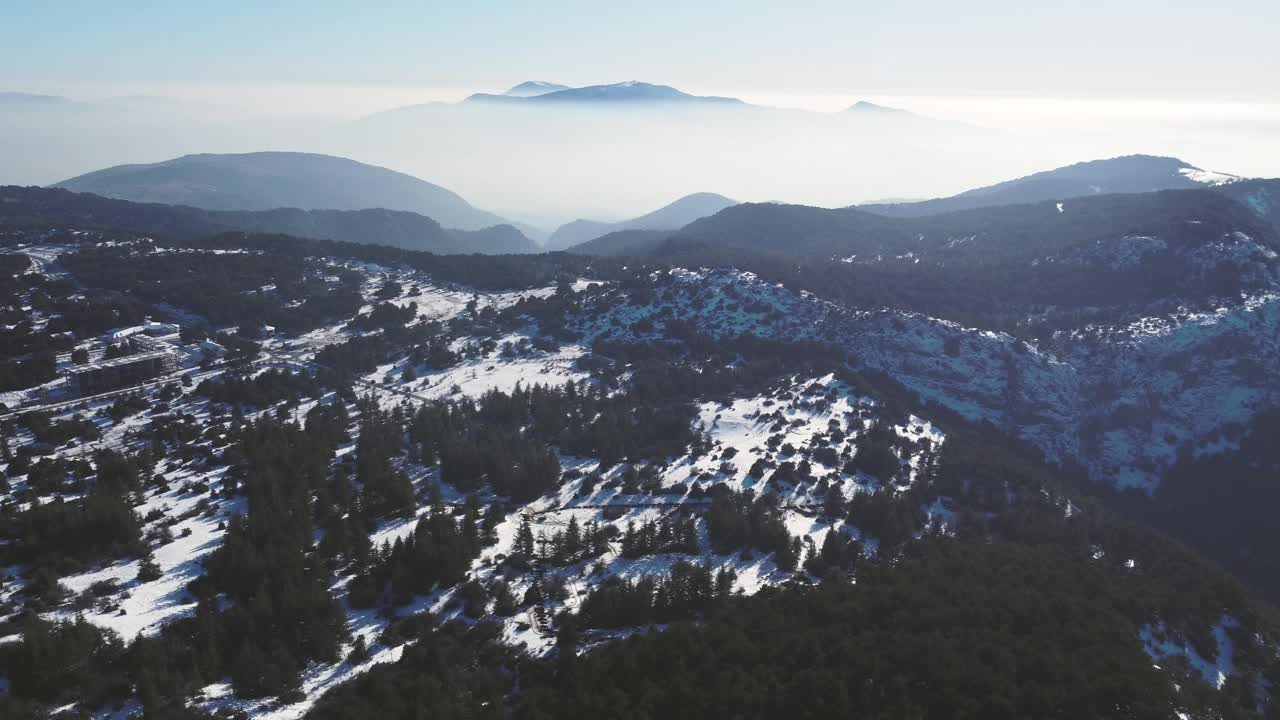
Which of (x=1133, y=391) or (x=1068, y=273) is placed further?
(x=1068, y=273)

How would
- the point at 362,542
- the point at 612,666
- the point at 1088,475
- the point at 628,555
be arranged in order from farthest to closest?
1. the point at 1088,475
2. the point at 628,555
3. the point at 362,542
4. the point at 612,666

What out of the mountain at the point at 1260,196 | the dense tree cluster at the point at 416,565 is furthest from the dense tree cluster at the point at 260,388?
the mountain at the point at 1260,196

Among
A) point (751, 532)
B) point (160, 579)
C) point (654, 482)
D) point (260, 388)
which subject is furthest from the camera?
point (260, 388)

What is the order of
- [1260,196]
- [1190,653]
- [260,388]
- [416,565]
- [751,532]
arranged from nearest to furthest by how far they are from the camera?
1. [416,565]
2. [1190,653]
3. [751,532]
4. [260,388]
5. [1260,196]

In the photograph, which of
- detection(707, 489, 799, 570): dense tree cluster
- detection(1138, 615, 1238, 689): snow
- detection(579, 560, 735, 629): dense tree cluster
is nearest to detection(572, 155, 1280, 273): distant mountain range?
detection(707, 489, 799, 570): dense tree cluster

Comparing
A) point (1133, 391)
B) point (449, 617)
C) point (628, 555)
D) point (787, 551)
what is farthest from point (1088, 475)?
point (449, 617)

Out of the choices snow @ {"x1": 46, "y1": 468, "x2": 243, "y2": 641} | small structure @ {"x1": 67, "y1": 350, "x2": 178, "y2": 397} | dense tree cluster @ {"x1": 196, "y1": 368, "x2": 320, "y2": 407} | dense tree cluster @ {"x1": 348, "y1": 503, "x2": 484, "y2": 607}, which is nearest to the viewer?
snow @ {"x1": 46, "y1": 468, "x2": 243, "y2": 641}

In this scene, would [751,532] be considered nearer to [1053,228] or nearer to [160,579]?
[160,579]

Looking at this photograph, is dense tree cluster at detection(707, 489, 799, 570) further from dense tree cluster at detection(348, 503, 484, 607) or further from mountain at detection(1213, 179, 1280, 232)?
mountain at detection(1213, 179, 1280, 232)

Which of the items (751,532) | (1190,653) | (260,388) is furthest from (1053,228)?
(260,388)

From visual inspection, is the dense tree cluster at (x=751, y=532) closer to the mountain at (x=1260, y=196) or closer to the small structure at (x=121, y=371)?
the small structure at (x=121, y=371)

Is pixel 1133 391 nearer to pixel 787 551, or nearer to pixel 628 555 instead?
pixel 787 551
